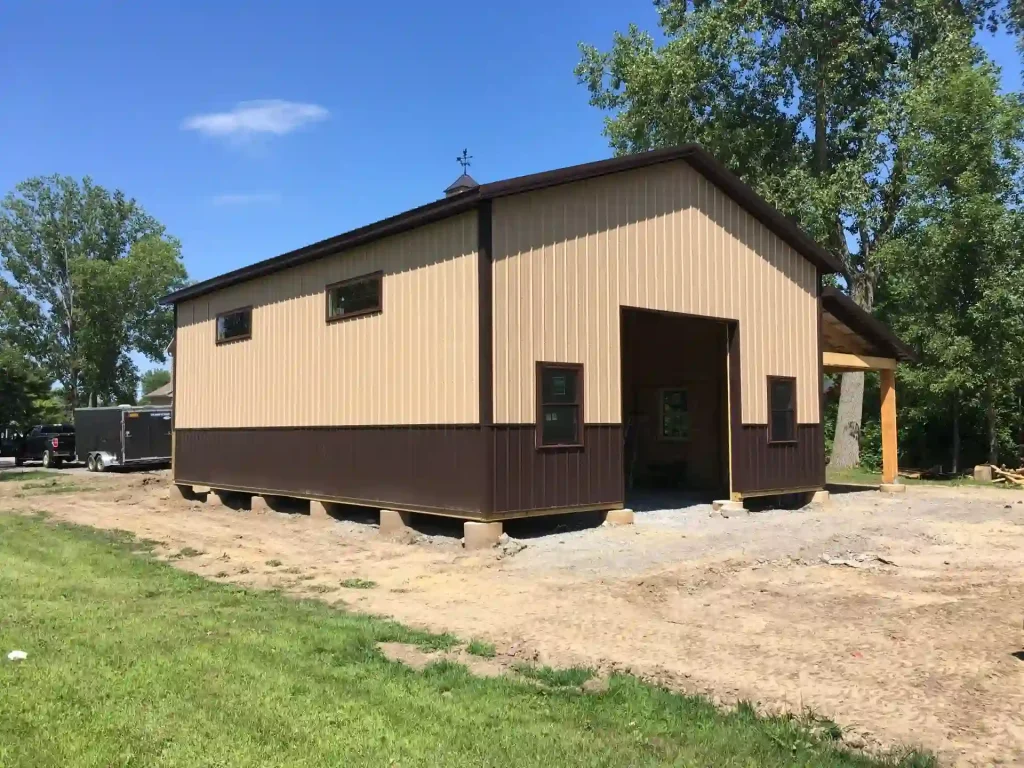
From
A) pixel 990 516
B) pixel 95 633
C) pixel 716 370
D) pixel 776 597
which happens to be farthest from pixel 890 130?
pixel 95 633

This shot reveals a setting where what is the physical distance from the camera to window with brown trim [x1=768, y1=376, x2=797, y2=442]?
1478 centimetres

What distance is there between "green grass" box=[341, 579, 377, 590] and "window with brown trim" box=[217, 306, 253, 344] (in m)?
8.40

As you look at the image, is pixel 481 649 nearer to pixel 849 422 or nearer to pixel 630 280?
pixel 630 280

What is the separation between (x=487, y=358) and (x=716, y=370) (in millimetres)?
8127

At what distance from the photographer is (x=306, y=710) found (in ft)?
14.8

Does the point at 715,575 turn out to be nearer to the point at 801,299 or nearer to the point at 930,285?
the point at 801,299

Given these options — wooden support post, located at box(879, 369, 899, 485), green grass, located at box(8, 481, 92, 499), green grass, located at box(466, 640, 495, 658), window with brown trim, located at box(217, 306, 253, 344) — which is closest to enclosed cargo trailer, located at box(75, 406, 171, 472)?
green grass, located at box(8, 481, 92, 499)

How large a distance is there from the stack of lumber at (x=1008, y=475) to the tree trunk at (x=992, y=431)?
40 centimetres

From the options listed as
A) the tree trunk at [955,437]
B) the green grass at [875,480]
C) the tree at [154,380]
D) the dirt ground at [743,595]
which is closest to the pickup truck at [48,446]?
the dirt ground at [743,595]

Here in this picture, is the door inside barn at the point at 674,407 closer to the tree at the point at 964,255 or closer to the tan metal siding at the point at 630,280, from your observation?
the tan metal siding at the point at 630,280

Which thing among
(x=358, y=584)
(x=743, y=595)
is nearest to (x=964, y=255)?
(x=743, y=595)

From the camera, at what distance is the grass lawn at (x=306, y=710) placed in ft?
13.0

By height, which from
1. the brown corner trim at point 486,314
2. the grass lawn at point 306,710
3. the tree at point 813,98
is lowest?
the grass lawn at point 306,710

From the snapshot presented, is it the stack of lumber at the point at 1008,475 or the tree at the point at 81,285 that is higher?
the tree at the point at 81,285
